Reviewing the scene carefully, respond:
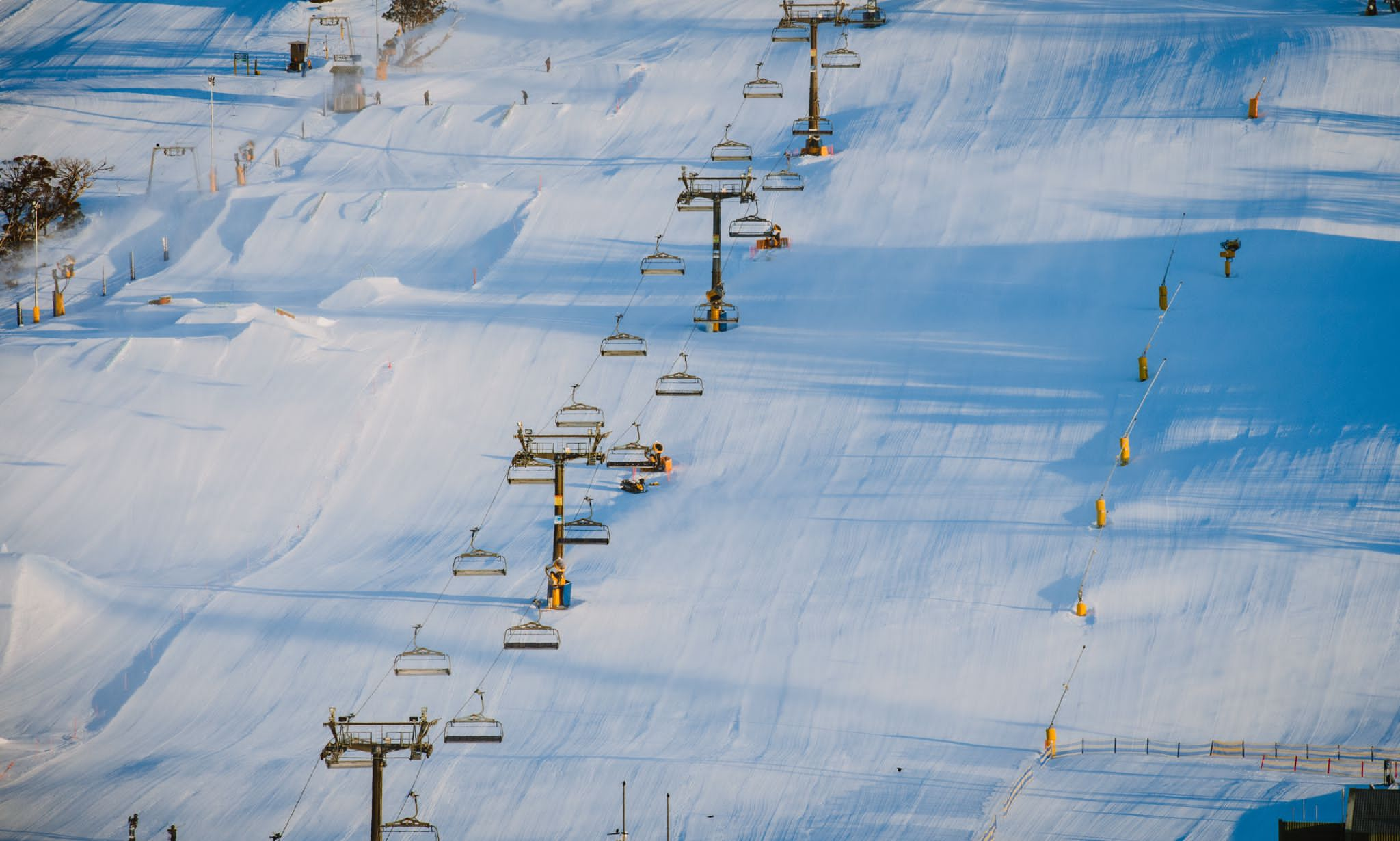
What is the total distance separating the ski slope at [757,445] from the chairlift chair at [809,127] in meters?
0.50

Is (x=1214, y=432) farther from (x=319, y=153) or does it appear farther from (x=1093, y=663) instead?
(x=319, y=153)

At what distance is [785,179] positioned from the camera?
45.4m

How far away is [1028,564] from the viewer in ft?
110

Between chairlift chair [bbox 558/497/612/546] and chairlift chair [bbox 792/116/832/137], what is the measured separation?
43.8 ft

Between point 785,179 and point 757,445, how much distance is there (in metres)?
9.82

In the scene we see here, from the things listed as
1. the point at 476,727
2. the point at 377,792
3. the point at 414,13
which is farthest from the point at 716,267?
the point at 414,13

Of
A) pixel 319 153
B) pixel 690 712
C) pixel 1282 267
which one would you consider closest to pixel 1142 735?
pixel 690 712

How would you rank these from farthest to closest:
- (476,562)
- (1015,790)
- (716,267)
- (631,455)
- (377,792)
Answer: (716,267)
(631,455)
(476,562)
(1015,790)
(377,792)

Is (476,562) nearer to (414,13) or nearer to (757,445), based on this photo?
(757,445)

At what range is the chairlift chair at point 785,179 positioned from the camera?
41709 mm

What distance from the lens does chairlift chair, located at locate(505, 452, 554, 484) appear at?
109 feet

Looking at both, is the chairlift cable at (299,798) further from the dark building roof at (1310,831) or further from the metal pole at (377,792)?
the dark building roof at (1310,831)

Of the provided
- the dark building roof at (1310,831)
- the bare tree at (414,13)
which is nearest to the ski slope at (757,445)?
the dark building roof at (1310,831)

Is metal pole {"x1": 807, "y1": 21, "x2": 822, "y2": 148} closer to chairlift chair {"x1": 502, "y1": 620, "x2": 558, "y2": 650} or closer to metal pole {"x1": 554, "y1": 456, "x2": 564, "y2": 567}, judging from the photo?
metal pole {"x1": 554, "y1": 456, "x2": 564, "y2": 567}
